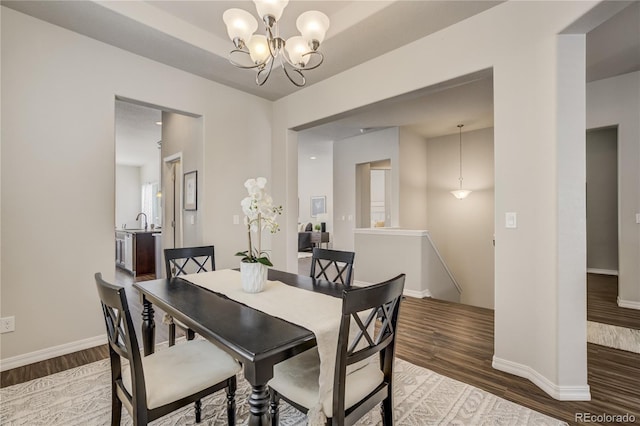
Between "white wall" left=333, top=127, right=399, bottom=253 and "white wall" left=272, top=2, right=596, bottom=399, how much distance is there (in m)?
3.54

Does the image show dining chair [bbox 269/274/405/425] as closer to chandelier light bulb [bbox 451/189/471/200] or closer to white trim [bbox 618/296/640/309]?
white trim [bbox 618/296/640/309]

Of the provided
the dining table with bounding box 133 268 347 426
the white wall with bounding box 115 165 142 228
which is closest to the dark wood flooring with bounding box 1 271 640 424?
the dining table with bounding box 133 268 347 426

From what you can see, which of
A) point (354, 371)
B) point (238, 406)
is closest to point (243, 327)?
point (354, 371)

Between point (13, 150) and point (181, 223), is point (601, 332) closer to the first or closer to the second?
point (181, 223)

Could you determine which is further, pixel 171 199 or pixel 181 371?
pixel 171 199

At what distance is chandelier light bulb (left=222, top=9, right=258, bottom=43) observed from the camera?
187 cm

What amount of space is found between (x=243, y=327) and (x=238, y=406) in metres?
0.91

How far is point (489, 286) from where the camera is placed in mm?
5922

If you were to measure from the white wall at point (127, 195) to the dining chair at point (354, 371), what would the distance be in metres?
10.3

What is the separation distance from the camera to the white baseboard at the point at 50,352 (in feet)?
7.63

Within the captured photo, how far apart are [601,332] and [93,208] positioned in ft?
16.5

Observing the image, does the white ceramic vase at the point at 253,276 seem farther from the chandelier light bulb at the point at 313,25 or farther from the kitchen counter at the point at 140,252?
the kitchen counter at the point at 140,252

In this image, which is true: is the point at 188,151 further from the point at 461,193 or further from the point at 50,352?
the point at 461,193

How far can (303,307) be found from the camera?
152 cm
